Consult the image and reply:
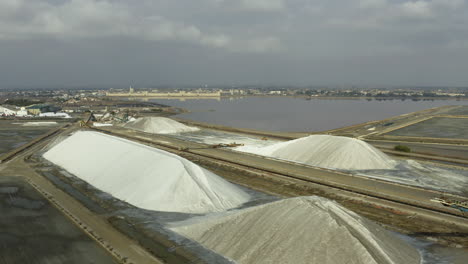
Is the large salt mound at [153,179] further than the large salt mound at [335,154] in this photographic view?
No

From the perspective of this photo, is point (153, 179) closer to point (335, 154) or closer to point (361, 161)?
point (335, 154)

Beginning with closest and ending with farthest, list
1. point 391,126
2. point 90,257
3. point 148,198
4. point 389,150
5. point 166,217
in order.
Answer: point 90,257, point 166,217, point 148,198, point 389,150, point 391,126

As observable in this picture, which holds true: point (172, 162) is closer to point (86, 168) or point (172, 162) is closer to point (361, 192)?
point (86, 168)

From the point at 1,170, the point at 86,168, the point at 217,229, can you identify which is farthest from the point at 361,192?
the point at 1,170

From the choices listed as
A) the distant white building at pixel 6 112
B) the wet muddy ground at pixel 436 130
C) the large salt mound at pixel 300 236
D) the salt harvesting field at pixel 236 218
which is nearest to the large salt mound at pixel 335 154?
the salt harvesting field at pixel 236 218

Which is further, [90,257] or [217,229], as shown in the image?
[217,229]

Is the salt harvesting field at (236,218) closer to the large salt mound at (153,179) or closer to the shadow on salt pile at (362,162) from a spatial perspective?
the large salt mound at (153,179)

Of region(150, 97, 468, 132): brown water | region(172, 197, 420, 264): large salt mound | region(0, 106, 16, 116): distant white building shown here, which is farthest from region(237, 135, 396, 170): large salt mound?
region(0, 106, 16, 116): distant white building
